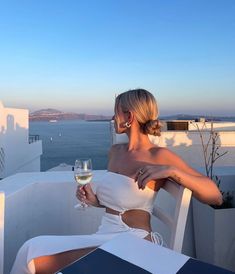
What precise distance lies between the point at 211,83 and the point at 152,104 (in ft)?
79.0

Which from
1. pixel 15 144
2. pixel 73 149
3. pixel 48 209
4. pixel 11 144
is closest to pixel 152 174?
pixel 48 209

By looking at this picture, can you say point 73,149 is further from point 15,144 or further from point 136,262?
point 136,262

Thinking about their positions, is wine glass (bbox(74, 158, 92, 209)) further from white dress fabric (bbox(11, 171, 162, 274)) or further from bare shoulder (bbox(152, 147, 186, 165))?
bare shoulder (bbox(152, 147, 186, 165))

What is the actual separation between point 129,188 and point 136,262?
27.8 inches

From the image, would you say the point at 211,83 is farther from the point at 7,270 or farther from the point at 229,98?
the point at 7,270

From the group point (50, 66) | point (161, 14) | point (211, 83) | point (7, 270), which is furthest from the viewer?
point (50, 66)

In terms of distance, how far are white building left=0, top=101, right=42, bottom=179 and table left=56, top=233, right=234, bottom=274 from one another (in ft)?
55.0

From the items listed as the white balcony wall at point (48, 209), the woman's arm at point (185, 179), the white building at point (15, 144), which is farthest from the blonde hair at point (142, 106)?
the white building at point (15, 144)

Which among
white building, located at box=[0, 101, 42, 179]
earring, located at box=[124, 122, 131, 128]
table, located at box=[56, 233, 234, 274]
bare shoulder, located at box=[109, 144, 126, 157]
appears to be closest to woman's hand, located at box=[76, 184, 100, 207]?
bare shoulder, located at box=[109, 144, 126, 157]

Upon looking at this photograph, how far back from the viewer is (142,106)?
1.75 metres

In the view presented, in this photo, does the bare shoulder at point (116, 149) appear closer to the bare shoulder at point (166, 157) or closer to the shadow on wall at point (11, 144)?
the bare shoulder at point (166, 157)

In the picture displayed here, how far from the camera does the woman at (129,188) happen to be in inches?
55.1

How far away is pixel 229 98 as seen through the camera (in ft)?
69.7

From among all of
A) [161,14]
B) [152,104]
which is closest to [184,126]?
[161,14]
